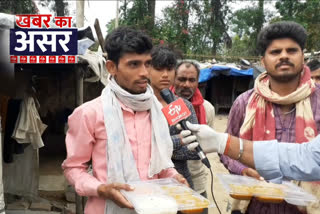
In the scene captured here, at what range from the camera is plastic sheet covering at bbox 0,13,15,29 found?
331 centimetres

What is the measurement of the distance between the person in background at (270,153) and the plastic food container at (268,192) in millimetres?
59

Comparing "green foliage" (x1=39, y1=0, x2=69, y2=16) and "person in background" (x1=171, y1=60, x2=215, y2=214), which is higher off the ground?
"green foliage" (x1=39, y1=0, x2=69, y2=16)

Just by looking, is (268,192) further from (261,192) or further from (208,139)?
(208,139)

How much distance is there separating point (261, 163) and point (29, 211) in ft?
14.8

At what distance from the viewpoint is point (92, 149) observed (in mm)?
1907

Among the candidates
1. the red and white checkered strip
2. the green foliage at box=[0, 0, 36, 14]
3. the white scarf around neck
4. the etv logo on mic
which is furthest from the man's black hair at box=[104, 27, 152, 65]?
the green foliage at box=[0, 0, 36, 14]

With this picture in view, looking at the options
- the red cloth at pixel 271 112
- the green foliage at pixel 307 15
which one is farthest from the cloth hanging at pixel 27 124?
the green foliage at pixel 307 15

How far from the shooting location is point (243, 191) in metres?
1.74

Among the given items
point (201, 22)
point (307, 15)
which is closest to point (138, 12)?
point (201, 22)

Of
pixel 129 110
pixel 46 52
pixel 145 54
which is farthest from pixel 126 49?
pixel 46 52

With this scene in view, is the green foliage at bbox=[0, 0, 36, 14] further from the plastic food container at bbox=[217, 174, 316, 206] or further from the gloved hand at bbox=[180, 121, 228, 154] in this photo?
the plastic food container at bbox=[217, 174, 316, 206]

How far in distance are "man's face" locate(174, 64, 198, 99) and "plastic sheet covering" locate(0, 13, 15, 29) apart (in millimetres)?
1805

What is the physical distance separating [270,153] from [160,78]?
1.29 m

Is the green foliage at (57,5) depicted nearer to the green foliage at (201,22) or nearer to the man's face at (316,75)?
the green foliage at (201,22)
